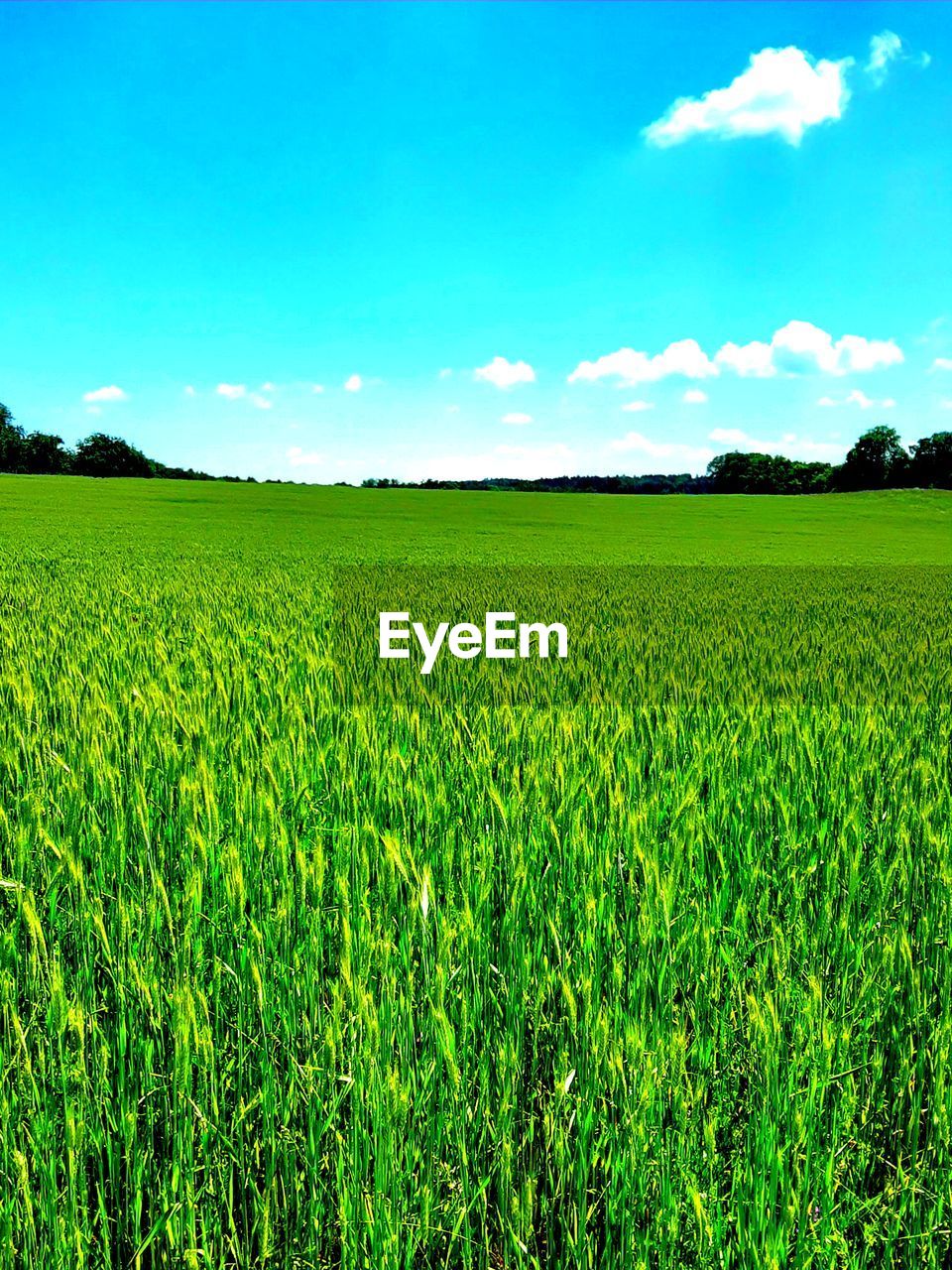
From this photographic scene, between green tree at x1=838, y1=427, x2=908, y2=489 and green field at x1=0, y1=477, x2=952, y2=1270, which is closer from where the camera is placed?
green field at x1=0, y1=477, x2=952, y2=1270

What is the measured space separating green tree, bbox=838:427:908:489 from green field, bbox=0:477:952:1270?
276ft

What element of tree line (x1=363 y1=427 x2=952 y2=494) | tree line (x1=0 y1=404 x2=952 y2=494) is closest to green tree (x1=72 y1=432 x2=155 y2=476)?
tree line (x1=0 y1=404 x2=952 y2=494)

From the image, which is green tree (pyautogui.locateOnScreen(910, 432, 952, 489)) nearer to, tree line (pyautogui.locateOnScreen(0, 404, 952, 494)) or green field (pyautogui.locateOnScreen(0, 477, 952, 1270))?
tree line (pyautogui.locateOnScreen(0, 404, 952, 494))

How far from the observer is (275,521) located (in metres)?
30.6

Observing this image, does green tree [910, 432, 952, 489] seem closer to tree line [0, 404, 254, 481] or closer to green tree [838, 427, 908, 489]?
green tree [838, 427, 908, 489]

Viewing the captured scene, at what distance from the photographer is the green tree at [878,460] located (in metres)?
76.6

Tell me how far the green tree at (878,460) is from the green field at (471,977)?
84.2 m

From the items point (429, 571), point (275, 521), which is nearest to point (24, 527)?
point (275, 521)

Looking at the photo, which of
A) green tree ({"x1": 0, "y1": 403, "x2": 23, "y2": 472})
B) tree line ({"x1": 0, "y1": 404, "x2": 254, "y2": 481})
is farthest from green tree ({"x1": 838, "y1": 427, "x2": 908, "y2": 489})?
green tree ({"x1": 0, "y1": 403, "x2": 23, "y2": 472})

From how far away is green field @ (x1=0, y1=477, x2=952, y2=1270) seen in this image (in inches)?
46.1

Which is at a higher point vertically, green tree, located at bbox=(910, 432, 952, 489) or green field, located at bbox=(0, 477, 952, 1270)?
green tree, located at bbox=(910, 432, 952, 489)

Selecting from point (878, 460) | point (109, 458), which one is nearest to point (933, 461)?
point (878, 460)

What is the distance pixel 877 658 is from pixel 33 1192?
212 inches

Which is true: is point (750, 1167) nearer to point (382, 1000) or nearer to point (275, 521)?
A: point (382, 1000)
